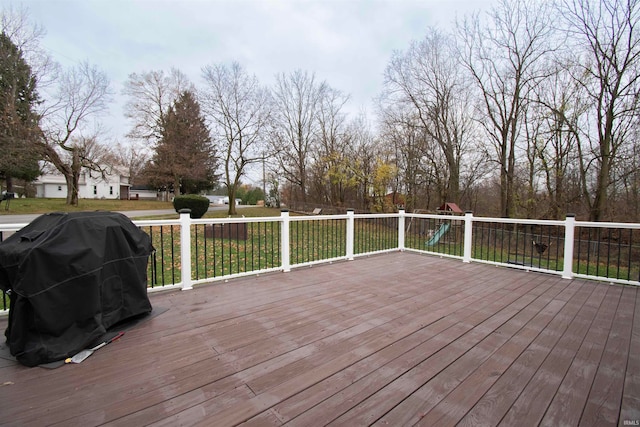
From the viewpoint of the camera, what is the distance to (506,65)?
37.1ft

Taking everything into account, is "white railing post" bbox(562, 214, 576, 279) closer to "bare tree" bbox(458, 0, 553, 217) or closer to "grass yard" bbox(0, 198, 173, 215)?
"bare tree" bbox(458, 0, 553, 217)

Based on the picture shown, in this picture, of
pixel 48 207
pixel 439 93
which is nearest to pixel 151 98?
pixel 48 207

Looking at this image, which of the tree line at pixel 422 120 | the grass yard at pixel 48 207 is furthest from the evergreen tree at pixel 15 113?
the grass yard at pixel 48 207

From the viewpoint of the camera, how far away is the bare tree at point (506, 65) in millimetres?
10383

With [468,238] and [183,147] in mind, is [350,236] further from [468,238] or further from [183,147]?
[183,147]

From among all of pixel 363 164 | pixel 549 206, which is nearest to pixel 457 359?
pixel 549 206

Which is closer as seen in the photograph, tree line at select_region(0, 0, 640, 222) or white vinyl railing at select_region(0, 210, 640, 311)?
white vinyl railing at select_region(0, 210, 640, 311)

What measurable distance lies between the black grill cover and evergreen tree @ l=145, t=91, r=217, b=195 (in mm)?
18225

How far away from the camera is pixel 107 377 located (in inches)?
65.9

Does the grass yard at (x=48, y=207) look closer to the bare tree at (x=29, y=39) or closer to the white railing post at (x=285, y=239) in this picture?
the bare tree at (x=29, y=39)

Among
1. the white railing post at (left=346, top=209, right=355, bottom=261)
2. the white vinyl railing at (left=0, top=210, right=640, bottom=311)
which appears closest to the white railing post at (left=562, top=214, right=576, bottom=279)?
the white vinyl railing at (left=0, top=210, right=640, bottom=311)

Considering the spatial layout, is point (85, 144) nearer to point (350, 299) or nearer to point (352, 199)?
point (352, 199)

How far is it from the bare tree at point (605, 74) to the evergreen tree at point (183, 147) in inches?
752

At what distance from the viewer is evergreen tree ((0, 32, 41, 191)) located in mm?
13258
